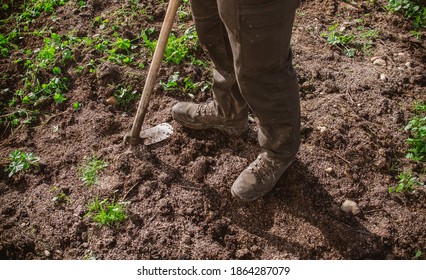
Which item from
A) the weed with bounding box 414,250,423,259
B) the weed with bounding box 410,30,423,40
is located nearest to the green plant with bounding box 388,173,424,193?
the weed with bounding box 414,250,423,259

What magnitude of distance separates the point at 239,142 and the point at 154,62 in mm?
812

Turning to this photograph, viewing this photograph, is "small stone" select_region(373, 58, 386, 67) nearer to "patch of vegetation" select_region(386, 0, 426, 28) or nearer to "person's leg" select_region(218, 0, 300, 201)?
"patch of vegetation" select_region(386, 0, 426, 28)

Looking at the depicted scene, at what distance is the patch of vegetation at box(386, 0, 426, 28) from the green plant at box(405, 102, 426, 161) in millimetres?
1110

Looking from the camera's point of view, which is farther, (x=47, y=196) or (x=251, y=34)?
(x=47, y=196)

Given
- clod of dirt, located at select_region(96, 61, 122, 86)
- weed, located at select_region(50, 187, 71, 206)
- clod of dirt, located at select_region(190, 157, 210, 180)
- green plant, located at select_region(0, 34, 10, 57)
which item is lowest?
weed, located at select_region(50, 187, 71, 206)

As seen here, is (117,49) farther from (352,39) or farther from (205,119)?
(352,39)

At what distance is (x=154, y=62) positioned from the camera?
2.18m

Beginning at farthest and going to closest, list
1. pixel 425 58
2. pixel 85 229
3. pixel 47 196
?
pixel 425 58 → pixel 47 196 → pixel 85 229

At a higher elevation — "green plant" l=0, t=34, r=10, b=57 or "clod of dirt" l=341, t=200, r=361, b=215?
"green plant" l=0, t=34, r=10, b=57

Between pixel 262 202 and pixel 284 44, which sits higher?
pixel 284 44

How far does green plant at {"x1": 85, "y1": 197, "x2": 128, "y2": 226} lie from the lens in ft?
7.25

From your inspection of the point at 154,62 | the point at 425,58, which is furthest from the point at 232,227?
the point at 425,58

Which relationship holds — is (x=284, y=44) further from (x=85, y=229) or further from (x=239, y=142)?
(x=85, y=229)

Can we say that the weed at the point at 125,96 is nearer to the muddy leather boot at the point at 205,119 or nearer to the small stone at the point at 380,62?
the muddy leather boot at the point at 205,119
